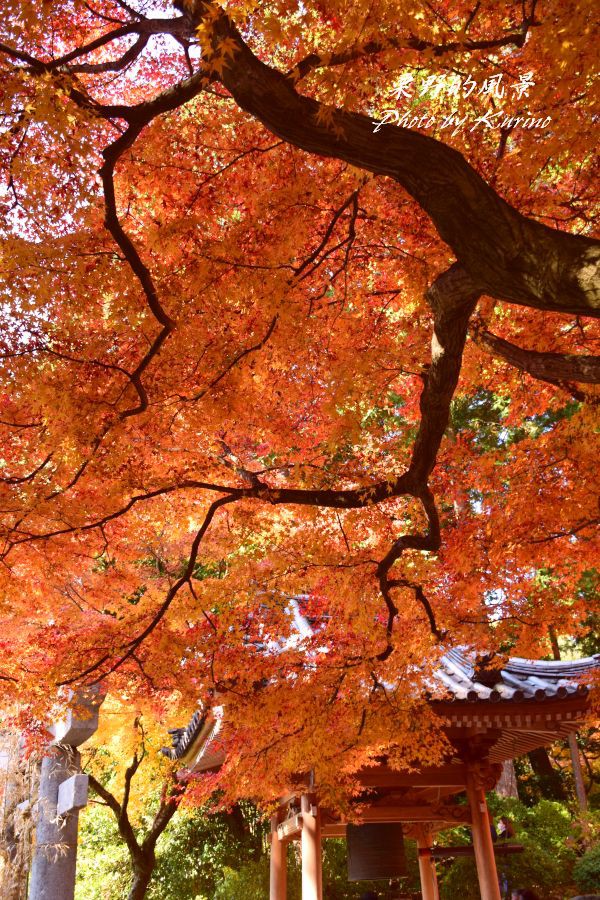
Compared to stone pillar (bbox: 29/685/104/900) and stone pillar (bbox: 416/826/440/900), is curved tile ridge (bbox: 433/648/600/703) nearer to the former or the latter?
stone pillar (bbox: 416/826/440/900)

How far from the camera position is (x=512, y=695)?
706 centimetres

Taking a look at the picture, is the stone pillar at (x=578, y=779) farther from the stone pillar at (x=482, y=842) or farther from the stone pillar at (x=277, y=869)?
the stone pillar at (x=482, y=842)

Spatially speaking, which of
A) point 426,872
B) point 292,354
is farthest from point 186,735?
point 292,354

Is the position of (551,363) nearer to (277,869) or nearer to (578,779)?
(277,869)

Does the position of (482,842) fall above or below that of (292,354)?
below

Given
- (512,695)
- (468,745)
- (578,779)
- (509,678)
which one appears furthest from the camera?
(578,779)

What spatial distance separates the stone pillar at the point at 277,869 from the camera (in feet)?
30.4

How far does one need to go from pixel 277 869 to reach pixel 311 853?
2252 millimetres

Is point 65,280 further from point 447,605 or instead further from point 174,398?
point 447,605

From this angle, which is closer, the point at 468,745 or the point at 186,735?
the point at 468,745

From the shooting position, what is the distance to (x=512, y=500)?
6.16 metres

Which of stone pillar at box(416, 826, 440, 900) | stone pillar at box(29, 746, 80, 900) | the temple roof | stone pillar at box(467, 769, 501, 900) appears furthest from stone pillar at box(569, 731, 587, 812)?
stone pillar at box(29, 746, 80, 900)

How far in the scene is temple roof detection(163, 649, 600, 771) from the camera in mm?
7070

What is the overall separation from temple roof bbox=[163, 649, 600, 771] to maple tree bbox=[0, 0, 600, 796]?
2.38 ft
